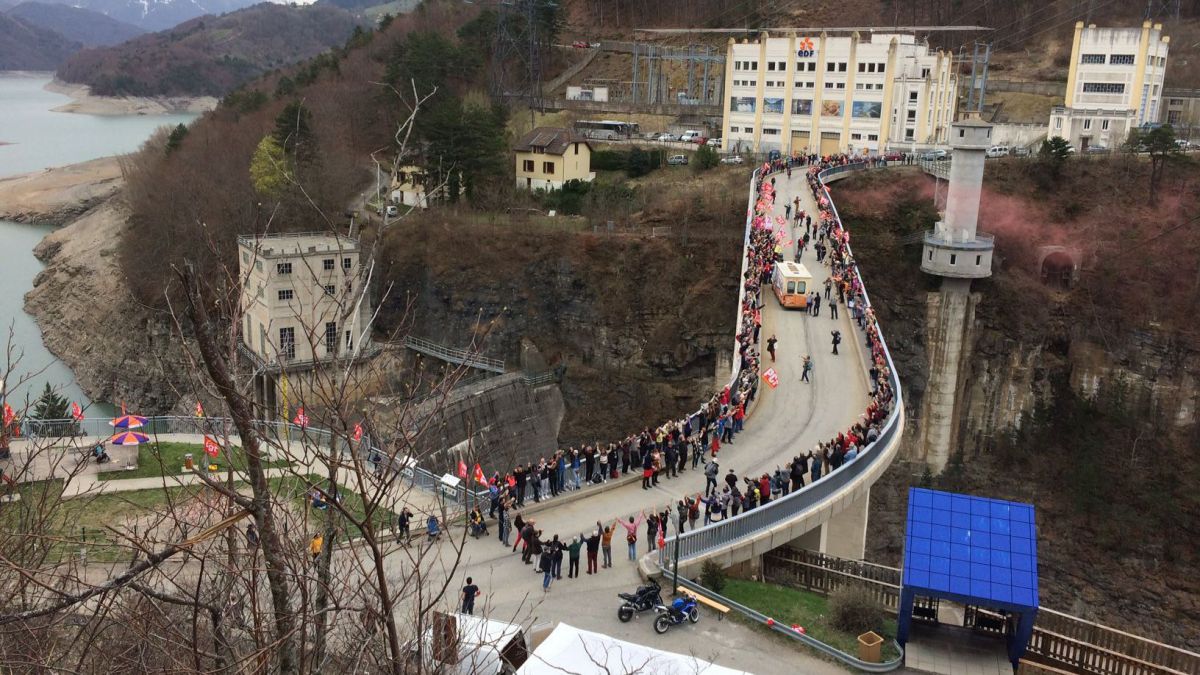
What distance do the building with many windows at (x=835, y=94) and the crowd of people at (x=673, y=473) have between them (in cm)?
3260

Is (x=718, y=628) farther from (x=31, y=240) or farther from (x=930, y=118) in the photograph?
(x=31, y=240)

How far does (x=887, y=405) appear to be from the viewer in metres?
24.2

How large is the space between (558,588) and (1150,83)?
5837 cm

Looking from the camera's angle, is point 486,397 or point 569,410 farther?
point 569,410

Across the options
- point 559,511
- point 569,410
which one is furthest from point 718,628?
point 569,410

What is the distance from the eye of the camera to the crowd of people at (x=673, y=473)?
59.2ft

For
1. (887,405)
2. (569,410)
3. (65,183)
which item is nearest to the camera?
(887,405)

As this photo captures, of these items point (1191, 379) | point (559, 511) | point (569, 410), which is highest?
point (559, 511)

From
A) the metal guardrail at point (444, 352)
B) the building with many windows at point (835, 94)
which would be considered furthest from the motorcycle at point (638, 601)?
the building with many windows at point (835, 94)

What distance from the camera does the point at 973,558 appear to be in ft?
49.2

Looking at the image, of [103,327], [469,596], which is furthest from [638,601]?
[103,327]

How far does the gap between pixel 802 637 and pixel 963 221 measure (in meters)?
31.6

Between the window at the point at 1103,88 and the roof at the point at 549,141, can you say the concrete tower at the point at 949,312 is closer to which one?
the roof at the point at 549,141

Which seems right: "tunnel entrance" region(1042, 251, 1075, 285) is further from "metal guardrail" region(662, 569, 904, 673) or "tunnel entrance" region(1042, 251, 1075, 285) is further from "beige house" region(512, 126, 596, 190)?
"metal guardrail" region(662, 569, 904, 673)
